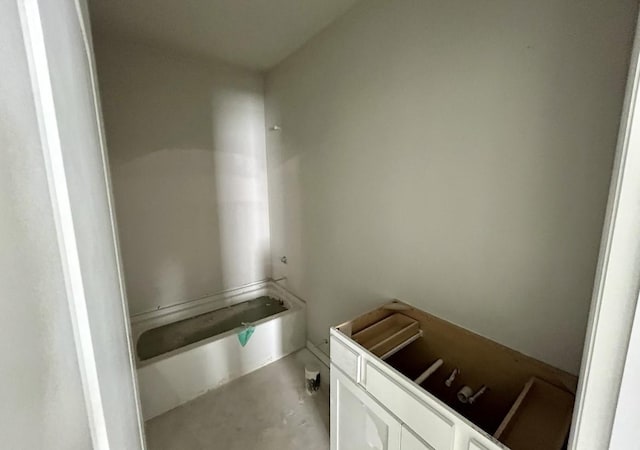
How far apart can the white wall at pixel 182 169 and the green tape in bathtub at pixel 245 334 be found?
72 cm

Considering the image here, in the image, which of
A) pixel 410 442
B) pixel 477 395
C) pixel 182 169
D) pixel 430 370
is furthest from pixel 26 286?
pixel 182 169

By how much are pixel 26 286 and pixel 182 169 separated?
2336mm

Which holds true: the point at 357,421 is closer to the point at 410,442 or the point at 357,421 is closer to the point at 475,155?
the point at 410,442

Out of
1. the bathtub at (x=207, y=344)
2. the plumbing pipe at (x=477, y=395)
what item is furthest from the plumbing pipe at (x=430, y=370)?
the bathtub at (x=207, y=344)

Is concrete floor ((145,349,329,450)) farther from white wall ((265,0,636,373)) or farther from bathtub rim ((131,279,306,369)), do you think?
white wall ((265,0,636,373))

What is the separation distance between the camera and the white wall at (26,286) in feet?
0.78

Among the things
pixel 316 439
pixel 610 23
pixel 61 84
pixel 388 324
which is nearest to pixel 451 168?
pixel 610 23

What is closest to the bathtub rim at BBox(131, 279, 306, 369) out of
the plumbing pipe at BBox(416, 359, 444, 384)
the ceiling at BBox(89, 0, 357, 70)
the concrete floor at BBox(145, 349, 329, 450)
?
the concrete floor at BBox(145, 349, 329, 450)

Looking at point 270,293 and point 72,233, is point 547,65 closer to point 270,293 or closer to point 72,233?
point 72,233

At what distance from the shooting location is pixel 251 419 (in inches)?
69.3

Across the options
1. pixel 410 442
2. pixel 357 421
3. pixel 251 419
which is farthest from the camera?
pixel 251 419

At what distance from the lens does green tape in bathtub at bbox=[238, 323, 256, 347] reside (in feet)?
6.82

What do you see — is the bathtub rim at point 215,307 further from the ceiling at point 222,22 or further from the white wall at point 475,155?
the ceiling at point 222,22

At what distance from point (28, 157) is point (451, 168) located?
4.35 ft
